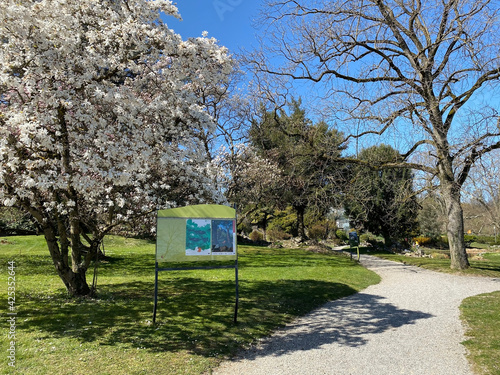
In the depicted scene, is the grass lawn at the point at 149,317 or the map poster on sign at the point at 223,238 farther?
the map poster on sign at the point at 223,238

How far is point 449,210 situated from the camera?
47.4 ft

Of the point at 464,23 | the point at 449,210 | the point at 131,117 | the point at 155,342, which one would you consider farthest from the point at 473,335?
the point at 464,23

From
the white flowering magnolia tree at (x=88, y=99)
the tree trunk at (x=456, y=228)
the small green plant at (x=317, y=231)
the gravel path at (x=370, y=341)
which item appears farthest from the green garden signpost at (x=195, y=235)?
the small green plant at (x=317, y=231)

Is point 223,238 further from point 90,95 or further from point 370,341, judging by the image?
point 90,95

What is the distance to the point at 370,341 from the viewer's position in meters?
6.13

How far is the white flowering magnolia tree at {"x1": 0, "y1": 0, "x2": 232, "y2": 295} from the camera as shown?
5930mm

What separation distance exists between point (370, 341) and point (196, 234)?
4000 mm

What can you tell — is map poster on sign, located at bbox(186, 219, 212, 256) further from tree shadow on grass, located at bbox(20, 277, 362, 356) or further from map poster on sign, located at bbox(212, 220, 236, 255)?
→ tree shadow on grass, located at bbox(20, 277, 362, 356)

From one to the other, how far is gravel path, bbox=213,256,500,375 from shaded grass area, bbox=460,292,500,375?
7.0 inches

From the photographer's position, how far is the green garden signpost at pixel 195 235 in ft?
21.8

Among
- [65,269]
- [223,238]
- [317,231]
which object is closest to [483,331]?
[223,238]

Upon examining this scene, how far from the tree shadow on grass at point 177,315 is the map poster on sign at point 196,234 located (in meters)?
1.42

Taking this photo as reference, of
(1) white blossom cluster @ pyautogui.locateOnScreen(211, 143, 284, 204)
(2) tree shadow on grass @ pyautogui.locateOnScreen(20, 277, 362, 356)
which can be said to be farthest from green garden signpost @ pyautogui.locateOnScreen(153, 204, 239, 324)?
(1) white blossom cluster @ pyautogui.locateOnScreen(211, 143, 284, 204)

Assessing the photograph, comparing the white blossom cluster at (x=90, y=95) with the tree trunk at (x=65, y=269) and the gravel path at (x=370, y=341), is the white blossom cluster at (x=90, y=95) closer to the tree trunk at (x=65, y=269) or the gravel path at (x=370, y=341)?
the tree trunk at (x=65, y=269)
